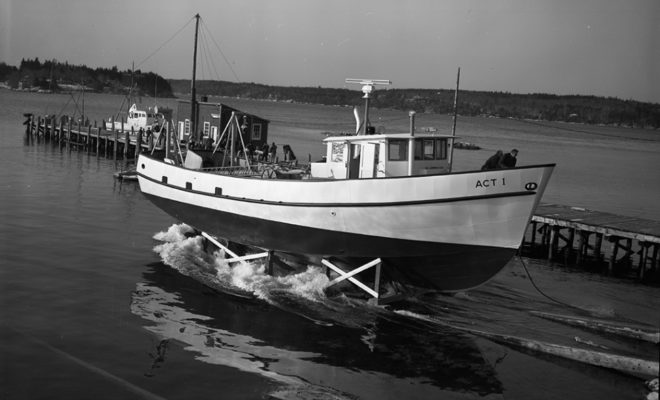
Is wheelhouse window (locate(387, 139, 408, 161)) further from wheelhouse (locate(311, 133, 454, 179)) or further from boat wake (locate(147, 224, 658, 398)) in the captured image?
boat wake (locate(147, 224, 658, 398))

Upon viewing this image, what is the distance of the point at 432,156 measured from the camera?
64.6 ft

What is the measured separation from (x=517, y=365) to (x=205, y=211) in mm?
11688

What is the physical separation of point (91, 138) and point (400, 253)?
150ft

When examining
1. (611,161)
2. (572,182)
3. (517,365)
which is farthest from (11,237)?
(611,161)

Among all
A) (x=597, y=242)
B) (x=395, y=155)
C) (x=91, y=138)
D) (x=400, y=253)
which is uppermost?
(x=395, y=155)

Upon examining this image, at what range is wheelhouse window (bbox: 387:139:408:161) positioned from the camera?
63.4ft

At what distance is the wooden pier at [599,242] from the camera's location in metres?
26.5

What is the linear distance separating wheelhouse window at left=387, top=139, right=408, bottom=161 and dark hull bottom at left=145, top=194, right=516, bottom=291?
2547 millimetres

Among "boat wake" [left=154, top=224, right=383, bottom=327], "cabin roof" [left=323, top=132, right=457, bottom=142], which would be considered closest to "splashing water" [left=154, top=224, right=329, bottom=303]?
"boat wake" [left=154, top=224, right=383, bottom=327]

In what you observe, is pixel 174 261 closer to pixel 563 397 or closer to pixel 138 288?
pixel 138 288

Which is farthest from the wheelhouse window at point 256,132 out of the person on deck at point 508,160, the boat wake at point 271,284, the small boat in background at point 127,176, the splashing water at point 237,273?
the person on deck at point 508,160

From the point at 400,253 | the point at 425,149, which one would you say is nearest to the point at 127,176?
the point at 425,149

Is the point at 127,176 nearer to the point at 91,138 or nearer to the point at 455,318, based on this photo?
the point at 91,138

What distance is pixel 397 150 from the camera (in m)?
19.4
